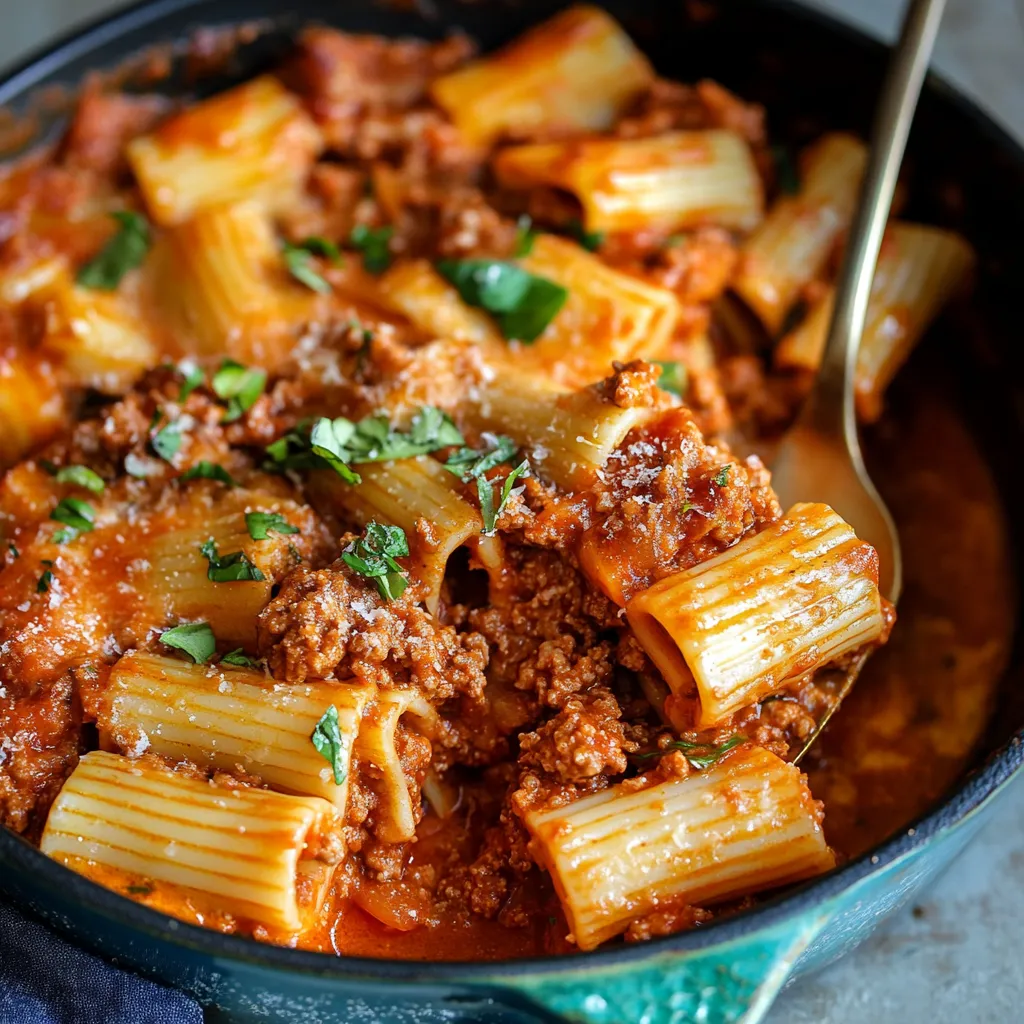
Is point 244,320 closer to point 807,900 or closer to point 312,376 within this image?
point 312,376

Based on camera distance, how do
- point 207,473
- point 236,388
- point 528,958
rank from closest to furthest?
point 528,958, point 207,473, point 236,388

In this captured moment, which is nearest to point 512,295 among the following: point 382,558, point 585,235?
point 585,235

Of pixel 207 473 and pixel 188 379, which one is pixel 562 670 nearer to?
pixel 207 473

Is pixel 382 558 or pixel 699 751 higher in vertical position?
pixel 382 558

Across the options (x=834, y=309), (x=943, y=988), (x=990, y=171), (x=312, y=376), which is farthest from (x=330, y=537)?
(x=990, y=171)

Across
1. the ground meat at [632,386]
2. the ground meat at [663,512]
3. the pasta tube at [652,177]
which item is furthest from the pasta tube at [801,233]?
the ground meat at [663,512]

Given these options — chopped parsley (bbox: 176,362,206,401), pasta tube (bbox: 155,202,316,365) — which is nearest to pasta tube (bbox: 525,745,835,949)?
chopped parsley (bbox: 176,362,206,401)
